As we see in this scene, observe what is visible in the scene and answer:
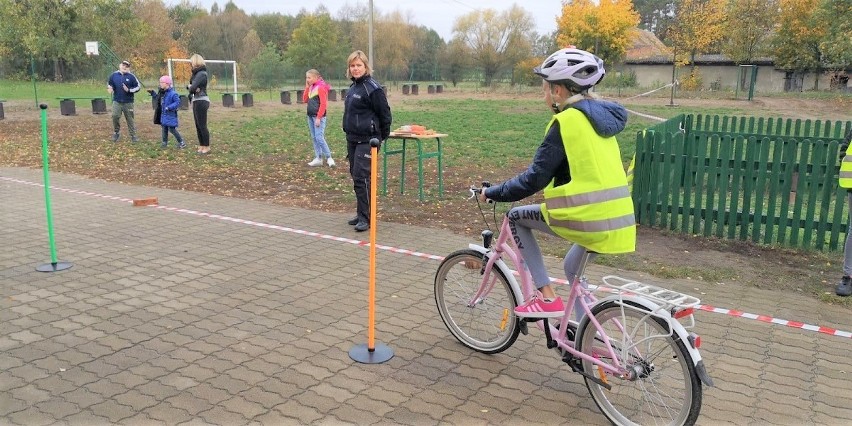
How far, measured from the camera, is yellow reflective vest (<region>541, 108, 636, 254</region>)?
3.25m

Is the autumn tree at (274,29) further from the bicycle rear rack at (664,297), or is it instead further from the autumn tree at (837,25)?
the bicycle rear rack at (664,297)

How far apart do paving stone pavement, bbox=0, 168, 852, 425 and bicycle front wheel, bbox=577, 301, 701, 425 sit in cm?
18

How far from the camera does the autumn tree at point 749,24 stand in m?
45.5

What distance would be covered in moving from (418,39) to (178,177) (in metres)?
57.8

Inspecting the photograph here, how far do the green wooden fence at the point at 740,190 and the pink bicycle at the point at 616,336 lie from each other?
4.15m

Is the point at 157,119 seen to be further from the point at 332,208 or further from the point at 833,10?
the point at 833,10

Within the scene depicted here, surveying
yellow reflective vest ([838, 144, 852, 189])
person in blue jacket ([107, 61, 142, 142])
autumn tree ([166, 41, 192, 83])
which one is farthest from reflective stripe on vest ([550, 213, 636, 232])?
autumn tree ([166, 41, 192, 83])

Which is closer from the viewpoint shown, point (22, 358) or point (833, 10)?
point (22, 358)

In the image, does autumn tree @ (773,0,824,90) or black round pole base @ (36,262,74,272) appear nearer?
black round pole base @ (36,262,74,272)

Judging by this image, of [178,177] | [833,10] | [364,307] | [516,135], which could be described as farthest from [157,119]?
[833,10]

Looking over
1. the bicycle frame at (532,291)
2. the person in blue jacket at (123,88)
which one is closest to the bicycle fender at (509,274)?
the bicycle frame at (532,291)

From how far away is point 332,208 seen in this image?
347 inches

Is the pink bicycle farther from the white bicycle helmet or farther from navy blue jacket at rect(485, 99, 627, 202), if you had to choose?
the white bicycle helmet

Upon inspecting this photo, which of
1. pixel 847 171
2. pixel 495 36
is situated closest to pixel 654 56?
pixel 495 36
